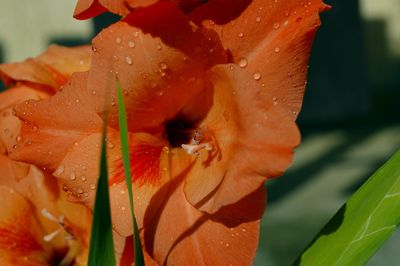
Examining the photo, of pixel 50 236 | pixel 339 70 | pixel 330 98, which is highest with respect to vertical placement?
pixel 50 236

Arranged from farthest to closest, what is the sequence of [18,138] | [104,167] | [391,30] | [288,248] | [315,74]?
[391,30] → [315,74] → [288,248] → [18,138] → [104,167]

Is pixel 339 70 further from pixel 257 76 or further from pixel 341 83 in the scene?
pixel 257 76

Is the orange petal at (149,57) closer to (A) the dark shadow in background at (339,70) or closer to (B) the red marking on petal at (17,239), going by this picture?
(B) the red marking on petal at (17,239)

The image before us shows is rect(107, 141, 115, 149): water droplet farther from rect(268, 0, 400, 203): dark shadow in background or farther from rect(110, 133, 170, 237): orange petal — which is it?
rect(268, 0, 400, 203): dark shadow in background

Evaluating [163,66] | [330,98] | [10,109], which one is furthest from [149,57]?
[330,98]

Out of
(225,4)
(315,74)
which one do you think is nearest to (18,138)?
(225,4)

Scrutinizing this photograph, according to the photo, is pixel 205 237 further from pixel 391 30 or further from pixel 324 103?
pixel 391 30

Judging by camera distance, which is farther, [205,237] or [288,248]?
[288,248]

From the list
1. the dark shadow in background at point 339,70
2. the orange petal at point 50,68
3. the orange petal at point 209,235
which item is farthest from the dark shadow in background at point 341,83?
the orange petal at point 209,235
